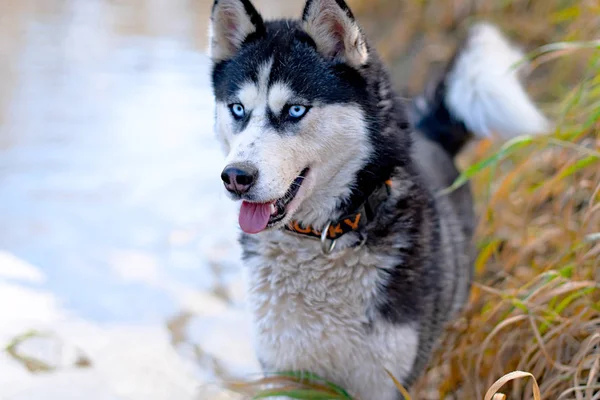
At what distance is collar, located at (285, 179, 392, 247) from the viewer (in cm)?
224

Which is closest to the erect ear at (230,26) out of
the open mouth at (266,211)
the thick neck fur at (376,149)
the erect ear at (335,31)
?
the erect ear at (335,31)

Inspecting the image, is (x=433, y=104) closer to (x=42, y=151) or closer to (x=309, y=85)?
(x=309, y=85)

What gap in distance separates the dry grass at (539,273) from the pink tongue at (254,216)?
0.56m

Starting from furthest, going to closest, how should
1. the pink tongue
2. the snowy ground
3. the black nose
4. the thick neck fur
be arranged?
the snowy ground, the thick neck fur, the pink tongue, the black nose

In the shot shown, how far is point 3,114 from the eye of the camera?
5410 mm

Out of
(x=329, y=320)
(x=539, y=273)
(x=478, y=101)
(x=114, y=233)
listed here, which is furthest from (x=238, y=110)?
(x=114, y=233)

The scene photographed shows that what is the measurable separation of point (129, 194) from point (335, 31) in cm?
269

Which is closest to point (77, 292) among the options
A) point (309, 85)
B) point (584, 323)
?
point (309, 85)

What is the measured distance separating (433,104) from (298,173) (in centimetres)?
153

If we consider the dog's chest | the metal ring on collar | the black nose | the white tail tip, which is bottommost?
the dog's chest

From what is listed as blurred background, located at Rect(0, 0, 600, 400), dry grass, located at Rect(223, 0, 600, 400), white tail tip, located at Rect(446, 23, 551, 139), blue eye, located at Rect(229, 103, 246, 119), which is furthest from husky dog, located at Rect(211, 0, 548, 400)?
white tail tip, located at Rect(446, 23, 551, 139)

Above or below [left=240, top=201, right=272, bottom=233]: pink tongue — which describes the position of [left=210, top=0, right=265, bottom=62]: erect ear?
above

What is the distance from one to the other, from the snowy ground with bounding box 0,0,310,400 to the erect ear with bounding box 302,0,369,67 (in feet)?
5.04

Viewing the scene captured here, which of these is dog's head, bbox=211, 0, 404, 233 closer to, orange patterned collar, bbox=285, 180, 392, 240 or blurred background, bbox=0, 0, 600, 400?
orange patterned collar, bbox=285, 180, 392, 240
